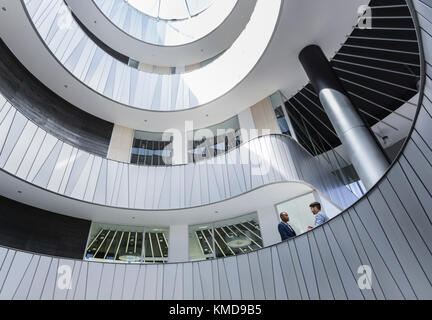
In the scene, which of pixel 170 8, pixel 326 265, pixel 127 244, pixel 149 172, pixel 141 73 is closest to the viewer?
pixel 326 265

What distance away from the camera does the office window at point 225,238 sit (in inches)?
409

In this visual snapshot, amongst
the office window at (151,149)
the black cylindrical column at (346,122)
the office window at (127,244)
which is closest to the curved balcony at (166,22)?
the office window at (151,149)

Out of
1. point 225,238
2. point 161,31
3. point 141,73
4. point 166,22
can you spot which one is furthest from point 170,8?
point 225,238

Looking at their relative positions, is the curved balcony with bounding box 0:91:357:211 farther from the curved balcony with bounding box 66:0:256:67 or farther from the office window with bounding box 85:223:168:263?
the curved balcony with bounding box 66:0:256:67

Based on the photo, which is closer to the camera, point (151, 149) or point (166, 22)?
point (151, 149)

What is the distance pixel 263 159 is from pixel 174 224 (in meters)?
4.86

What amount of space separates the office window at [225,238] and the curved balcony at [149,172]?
61.3 inches

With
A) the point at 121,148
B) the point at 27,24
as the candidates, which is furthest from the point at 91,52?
the point at 121,148

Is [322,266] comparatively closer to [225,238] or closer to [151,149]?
[225,238]

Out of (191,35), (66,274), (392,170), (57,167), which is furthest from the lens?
(191,35)

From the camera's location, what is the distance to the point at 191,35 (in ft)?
55.1

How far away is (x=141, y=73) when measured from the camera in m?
14.6

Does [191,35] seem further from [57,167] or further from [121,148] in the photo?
[57,167]

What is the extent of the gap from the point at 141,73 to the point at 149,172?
6075 millimetres
